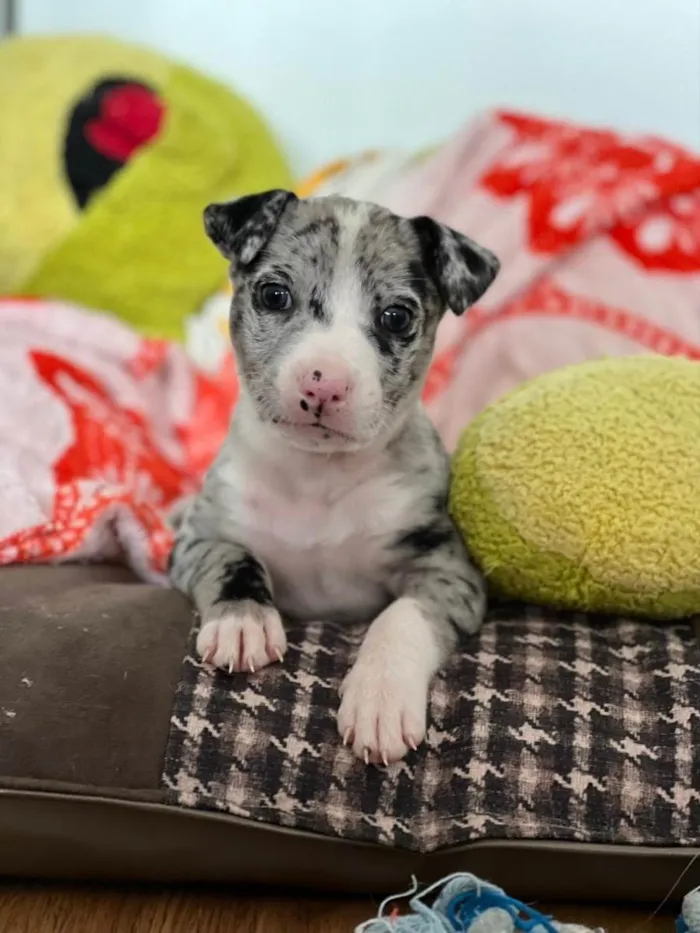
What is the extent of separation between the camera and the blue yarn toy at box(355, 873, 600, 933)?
166cm

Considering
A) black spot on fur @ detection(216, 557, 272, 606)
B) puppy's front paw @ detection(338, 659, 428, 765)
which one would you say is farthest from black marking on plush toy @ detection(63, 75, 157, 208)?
puppy's front paw @ detection(338, 659, 428, 765)

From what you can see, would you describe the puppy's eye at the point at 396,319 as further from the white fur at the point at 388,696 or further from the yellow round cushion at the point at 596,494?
the white fur at the point at 388,696

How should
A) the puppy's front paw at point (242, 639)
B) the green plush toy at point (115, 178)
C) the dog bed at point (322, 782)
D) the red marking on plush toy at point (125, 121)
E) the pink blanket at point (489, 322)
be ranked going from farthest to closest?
the red marking on plush toy at point (125, 121) → the green plush toy at point (115, 178) → the pink blanket at point (489, 322) → the puppy's front paw at point (242, 639) → the dog bed at point (322, 782)

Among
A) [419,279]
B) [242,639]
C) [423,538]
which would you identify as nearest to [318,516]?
[423,538]

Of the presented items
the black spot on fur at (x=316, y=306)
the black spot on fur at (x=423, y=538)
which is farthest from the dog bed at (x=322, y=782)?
the black spot on fur at (x=316, y=306)

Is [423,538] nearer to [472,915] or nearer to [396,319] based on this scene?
[396,319]

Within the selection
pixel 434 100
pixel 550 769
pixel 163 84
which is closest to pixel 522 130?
pixel 434 100

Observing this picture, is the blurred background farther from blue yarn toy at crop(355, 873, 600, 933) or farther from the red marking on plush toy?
blue yarn toy at crop(355, 873, 600, 933)

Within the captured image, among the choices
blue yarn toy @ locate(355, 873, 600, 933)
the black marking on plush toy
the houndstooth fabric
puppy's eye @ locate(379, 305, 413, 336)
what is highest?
puppy's eye @ locate(379, 305, 413, 336)

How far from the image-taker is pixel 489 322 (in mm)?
3381

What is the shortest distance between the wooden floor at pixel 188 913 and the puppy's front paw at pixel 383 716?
297 millimetres

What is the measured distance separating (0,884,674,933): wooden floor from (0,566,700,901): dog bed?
4 centimetres

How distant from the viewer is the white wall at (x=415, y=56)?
3760 millimetres

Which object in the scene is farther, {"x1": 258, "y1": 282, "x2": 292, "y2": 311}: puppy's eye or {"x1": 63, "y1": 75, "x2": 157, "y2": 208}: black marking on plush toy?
{"x1": 63, "y1": 75, "x2": 157, "y2": 208}: black marking on plush toy
